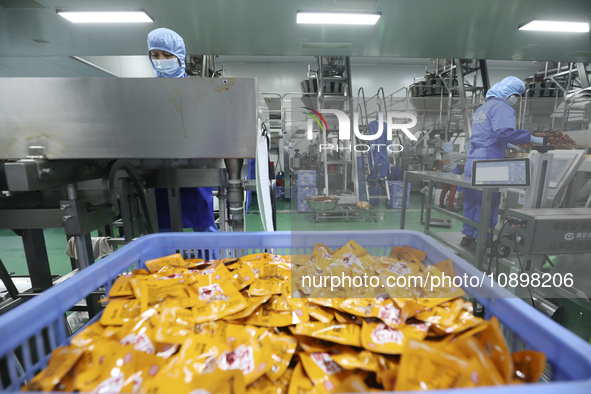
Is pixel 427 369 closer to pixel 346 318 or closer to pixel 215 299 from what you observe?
pixel 346 318

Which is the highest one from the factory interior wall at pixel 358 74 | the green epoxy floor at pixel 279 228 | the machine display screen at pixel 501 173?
the factory interior wall at pixel 358 74

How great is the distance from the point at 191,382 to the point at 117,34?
475cm

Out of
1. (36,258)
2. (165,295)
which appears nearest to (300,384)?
(165,295)

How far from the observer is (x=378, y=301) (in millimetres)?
589

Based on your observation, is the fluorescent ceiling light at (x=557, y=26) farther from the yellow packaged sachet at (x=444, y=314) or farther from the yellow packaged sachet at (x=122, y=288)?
the yellow packaged sachet at (x=122, y=288)

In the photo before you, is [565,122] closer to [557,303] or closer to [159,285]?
[557,303]

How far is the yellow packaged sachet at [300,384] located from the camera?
16.6 inches

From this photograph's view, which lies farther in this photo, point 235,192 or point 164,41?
point 164,41

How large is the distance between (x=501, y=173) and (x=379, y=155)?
3.38m

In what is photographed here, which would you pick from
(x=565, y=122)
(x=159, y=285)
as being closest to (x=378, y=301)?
(x=159, y=285)

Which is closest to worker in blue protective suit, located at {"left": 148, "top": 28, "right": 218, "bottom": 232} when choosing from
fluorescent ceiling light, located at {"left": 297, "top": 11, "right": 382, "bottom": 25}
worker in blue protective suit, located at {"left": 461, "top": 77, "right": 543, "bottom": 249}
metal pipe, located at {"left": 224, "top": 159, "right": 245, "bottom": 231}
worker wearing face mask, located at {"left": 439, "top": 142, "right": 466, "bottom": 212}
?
metal pipe, located at {"left": 224, "top": 159, "right": 245, "bottom": 231}

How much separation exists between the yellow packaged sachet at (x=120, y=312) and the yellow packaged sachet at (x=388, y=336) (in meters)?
0.49

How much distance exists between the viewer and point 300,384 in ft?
1.42

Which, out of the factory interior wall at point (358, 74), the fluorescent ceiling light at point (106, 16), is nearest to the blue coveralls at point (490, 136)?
the fluorescent ceiling light at point (106, 16)
